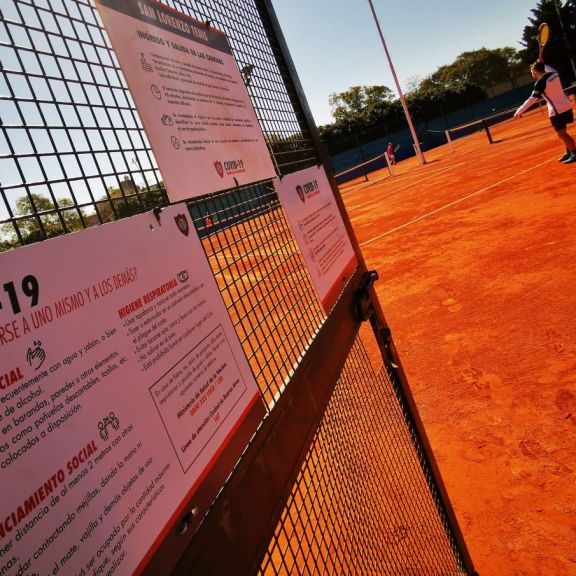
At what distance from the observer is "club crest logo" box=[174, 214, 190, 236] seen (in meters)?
1.04

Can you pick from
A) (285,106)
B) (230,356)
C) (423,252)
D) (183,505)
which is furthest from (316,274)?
(423,252)

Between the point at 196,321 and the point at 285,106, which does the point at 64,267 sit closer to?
the point at 196,321

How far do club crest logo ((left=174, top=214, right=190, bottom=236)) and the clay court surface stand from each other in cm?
273

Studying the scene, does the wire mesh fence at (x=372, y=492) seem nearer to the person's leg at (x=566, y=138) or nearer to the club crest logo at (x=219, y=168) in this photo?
the club crest logo at (x=219, y=168)

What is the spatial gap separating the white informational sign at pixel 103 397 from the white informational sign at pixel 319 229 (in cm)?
72

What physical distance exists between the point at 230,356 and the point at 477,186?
40.3 feet

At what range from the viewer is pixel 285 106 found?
83.0 inches

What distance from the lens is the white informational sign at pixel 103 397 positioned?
0.60m

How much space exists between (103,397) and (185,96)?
0.84 m

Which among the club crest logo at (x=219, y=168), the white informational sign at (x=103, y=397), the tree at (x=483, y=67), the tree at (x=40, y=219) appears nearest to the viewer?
the white informational sign at (x=103, y=397)

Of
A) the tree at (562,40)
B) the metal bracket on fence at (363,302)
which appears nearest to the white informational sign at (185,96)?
the metal bracket on fence at (363,302)

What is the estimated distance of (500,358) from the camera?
13.6 feet

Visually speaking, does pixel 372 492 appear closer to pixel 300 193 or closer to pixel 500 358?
pixel 300 193

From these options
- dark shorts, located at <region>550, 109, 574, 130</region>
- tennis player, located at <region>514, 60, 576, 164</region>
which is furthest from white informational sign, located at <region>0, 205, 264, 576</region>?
dark shorts, located at <region>550, 109, 574, 130</region>
